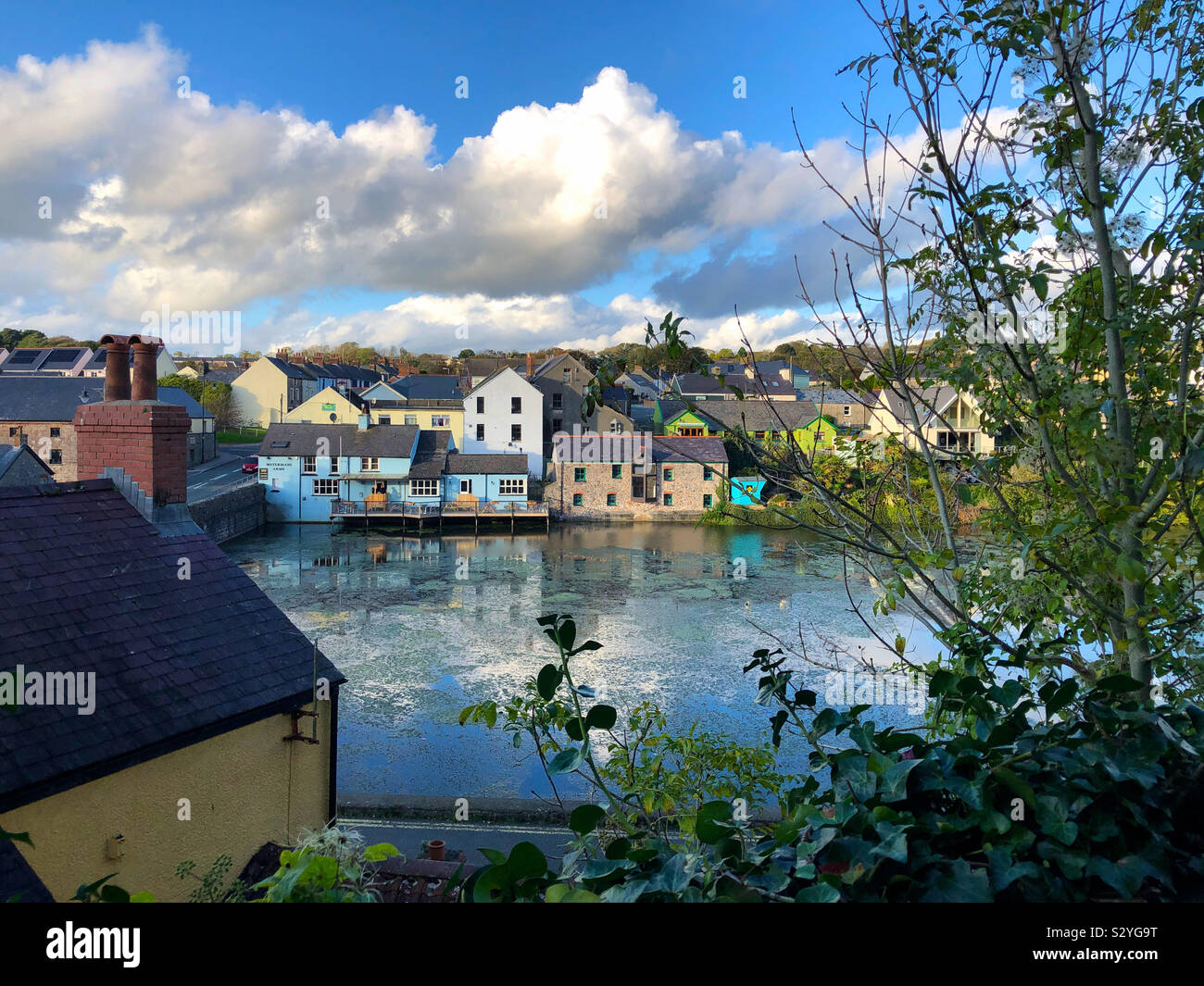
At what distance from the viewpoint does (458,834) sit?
9.43m

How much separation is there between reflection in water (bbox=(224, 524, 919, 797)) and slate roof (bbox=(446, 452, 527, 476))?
421 cm

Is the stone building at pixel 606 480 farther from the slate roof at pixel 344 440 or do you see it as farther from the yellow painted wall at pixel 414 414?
the yellow painted wall at pixel 414 414

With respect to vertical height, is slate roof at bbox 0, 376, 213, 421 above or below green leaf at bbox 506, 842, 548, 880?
above

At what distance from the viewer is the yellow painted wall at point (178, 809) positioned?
5309mm

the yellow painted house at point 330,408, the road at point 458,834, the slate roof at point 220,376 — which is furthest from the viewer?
the slate roof at point 220,376

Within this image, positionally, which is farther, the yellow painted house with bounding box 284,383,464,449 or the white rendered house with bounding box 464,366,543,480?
the yellow painted house with bounding box 284,383,464,449

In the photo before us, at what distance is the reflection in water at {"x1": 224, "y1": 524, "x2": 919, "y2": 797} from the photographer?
1319 centimetres

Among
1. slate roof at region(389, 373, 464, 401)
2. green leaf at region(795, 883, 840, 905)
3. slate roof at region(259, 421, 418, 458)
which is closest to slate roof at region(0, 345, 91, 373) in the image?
slate roof at region(389, 373, 464, 401)

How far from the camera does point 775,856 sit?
176 cm

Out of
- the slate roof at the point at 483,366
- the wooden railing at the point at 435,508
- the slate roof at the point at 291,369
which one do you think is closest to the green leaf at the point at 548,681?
the wooden railing at the point at 435,508

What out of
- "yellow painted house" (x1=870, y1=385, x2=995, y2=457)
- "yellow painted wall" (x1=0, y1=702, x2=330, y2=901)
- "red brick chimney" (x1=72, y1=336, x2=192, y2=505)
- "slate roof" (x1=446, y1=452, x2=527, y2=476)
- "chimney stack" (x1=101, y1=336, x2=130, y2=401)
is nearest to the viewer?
"yellow painted house" (x1=870, y1=385, x2=995, y2=457)

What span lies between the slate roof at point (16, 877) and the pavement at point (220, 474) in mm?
27141

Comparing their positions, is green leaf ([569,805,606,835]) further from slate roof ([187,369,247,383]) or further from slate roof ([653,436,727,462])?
slate roof ([187,369,247,383])

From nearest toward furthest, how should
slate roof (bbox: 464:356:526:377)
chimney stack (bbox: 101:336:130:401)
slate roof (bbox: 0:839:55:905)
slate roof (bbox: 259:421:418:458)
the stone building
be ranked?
slate roof (bbox: 0:839:55:905), chimney stack (bbox: 101:336:130:401), slate roof (bbox: 259:421:418:458), the stone building, slate roof (bbox: 464:356:526:377)
